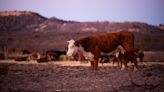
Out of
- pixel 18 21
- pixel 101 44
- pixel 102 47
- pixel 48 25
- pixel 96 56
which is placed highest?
pixel 18 21

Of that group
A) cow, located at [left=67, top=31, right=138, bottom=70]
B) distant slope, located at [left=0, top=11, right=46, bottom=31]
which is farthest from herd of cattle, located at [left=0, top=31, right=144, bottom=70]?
distant slope, located at [left=0, top=11, right=46, bottom=31]

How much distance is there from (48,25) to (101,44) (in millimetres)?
81871

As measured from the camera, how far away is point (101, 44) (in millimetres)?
13836

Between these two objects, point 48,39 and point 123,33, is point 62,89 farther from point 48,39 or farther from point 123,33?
point 48,39

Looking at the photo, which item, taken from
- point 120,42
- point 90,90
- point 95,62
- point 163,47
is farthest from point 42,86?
point 163,47

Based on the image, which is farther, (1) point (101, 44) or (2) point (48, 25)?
(2) point (48, 25)

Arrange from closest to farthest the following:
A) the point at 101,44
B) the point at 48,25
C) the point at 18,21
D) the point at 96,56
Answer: the point at 96,56 < the point at 101,44 < the point at 18,21 < the point at 48,25

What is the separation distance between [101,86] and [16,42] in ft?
155

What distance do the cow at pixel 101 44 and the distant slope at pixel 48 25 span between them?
69137mm

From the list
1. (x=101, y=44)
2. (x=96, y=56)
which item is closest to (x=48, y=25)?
(x=101, y=44)

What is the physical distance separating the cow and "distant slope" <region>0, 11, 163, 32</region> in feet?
227

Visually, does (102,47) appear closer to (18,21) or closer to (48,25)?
(18,21)

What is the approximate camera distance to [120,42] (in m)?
14.1

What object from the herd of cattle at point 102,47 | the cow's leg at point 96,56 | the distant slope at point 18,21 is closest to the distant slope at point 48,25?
the distant slope at point 18,21
